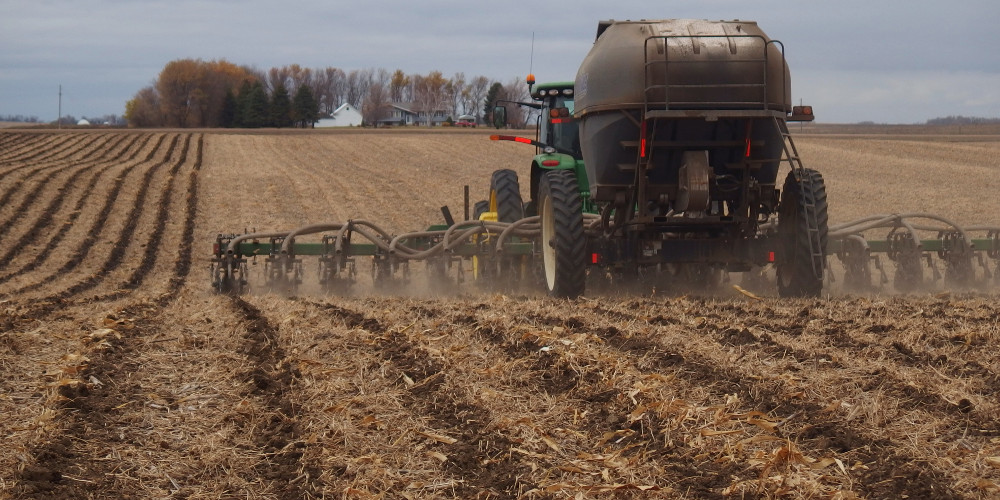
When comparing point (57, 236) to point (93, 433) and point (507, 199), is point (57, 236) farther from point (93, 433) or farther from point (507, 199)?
point (93, 433)

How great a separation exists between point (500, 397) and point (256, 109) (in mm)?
76141

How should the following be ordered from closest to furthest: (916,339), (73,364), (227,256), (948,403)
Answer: (948,403)
(73,364)
(916,339)
(227,256)

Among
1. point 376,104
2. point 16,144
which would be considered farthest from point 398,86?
point 16,144

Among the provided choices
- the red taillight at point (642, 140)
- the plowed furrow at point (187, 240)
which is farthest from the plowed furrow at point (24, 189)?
the red taillight at point (642, 140)

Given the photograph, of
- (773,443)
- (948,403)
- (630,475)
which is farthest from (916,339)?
(630,475)

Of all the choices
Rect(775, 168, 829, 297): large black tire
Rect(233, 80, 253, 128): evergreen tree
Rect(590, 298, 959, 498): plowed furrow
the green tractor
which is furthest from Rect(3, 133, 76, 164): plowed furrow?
Rect(233, 80, 253, 128): evergreen tree

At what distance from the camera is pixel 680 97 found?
27.4ft

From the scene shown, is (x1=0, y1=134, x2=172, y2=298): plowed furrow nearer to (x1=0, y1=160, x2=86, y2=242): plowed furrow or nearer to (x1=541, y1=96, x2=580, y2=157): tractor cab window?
(x1=0, y1=160, x2=86, y2=242): plowed furrow

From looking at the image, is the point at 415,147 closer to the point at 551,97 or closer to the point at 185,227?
the point at 185,227

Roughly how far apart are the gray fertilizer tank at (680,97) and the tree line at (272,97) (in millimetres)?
42219

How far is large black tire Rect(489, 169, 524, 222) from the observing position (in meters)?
11.5

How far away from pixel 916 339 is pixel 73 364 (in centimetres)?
518

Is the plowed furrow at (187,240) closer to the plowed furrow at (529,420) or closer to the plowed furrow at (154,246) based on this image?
the plowed furrow at (154,246)

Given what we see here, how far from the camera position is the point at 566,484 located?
3797mm
